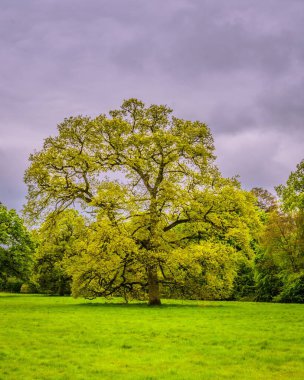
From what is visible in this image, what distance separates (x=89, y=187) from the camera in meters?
39.4

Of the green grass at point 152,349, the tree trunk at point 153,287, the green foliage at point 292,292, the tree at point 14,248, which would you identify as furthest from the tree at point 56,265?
the green grass at point 152,349

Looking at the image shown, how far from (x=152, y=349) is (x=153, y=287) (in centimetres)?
2271

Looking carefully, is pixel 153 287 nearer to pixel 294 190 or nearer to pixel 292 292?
pixel 294 190

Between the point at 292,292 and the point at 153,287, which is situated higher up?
the point at 153,287

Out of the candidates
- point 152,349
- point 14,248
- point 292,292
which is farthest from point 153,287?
point 14,248

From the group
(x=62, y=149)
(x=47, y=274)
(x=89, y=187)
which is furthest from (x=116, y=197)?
(x=47, y=274)

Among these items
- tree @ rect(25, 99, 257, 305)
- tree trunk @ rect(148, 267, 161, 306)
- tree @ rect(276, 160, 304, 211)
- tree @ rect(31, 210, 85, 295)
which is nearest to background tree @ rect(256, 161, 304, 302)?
tree @ rect(276, 160, 304, 211)

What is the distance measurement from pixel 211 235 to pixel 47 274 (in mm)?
43798

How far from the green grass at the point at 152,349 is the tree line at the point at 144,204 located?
40.0ft

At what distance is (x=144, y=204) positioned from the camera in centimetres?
3659

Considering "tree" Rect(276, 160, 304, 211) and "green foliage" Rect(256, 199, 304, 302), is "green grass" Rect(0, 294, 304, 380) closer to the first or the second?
"tree" Rect(276, 160, 304, 211)

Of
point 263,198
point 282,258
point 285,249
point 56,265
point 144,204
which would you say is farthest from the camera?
point 263,198

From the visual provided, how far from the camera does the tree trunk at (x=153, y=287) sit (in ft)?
123

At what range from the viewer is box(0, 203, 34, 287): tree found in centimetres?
5694
